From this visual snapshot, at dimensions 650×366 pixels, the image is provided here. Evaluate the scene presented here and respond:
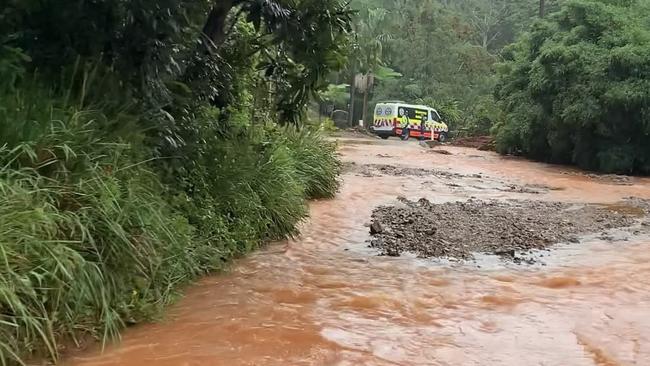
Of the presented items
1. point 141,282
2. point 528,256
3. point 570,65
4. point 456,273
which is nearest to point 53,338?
point 141,282

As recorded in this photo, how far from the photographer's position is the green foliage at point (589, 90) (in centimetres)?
2022

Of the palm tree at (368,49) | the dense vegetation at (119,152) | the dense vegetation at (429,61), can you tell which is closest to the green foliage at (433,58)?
the dense vegetation at (429,61)

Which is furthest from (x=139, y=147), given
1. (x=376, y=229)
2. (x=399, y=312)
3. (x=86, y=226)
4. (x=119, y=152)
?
(x=376, y=229)

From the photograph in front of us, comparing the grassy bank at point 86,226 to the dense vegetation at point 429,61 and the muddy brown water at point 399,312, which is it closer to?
the muddy brown water at point 399,312

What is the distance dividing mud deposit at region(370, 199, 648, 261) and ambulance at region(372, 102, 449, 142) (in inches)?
1020

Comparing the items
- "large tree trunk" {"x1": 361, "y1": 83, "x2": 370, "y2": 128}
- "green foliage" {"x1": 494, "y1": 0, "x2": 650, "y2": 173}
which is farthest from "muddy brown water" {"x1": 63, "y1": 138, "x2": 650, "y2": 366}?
"large tree trunk" {"x1": 361, "y1": 83, "x2": 370, "y2": 128}

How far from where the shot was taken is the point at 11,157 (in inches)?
172

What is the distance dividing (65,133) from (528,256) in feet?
18.2

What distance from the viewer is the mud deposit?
8.52 m

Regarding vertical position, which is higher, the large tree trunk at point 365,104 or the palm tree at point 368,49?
the palm tree at point 368,49

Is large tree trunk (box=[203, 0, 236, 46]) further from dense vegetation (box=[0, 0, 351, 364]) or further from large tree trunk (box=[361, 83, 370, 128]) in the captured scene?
large tree trunk (box=[361, 83, 370, 128])

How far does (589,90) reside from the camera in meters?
20.9

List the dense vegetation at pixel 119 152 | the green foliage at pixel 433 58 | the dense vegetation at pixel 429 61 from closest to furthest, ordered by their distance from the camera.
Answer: the dense vegetation at pixel 119 152 < the dense vegetation at pixel 429 61 < the green foliage at pixel 433 58

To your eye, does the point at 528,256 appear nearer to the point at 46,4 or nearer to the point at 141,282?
the point at 141,282
